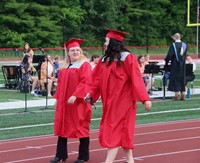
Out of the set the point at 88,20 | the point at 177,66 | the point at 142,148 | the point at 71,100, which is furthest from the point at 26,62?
the point at 88,20

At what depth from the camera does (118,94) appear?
8.87 meters

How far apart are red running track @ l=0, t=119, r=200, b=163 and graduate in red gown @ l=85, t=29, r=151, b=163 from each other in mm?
1429

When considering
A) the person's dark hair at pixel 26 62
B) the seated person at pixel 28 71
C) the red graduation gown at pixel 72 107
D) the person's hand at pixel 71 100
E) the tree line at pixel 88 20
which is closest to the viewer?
the person's hand at pixel 71 100

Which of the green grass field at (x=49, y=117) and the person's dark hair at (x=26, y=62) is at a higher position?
the person's dark hair at (x=26, y=62)

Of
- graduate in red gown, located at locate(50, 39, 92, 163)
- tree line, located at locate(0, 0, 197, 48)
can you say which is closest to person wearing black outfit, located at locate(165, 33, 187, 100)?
graduate in red gown, located at locate(50, 39, 92, 163)

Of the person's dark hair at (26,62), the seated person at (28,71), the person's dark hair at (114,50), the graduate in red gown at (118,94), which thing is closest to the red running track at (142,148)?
the graduate in red gown at (118,94)

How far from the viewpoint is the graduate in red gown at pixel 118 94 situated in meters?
8.80

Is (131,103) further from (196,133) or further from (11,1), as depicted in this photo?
(11,1)

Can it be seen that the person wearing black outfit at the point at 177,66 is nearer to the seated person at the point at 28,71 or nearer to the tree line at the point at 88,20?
the seated person at the point at 28,71

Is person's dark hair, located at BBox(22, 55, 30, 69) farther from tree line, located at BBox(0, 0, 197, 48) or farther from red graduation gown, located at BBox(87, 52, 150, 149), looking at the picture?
tree line, located at BBox(0, 0, 197, 48)

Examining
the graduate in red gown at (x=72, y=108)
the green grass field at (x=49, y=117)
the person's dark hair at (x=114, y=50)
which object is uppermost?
the person's dark hair at (x=114, y=50)

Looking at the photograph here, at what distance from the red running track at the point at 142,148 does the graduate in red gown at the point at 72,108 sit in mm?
291

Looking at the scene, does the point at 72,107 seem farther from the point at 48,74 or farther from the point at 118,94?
the point at 48,74

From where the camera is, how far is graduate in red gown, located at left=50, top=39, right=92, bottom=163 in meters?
10.0
